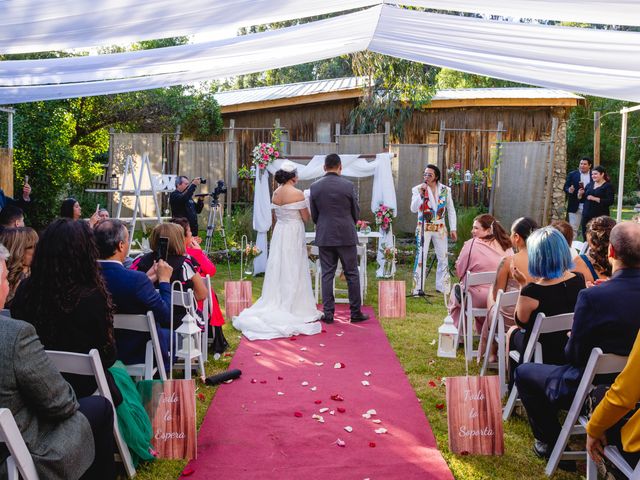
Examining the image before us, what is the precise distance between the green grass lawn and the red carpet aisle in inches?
3.7

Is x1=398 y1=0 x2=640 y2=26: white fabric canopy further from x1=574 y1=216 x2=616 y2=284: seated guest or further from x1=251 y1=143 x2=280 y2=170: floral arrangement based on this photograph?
x1=251 y1=143 x2=280 y2=170: floral arrangement

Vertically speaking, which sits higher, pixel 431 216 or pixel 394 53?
pixel 394 53

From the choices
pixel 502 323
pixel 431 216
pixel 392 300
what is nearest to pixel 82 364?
pixel 502 323

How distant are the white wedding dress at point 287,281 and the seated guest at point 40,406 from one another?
462 cm

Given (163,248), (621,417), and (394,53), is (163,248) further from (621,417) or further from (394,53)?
(394,53)

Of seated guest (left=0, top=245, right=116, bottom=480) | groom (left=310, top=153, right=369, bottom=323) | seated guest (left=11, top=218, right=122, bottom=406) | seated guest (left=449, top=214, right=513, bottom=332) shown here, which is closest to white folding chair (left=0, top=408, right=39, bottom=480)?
seated guest (left=0, top=245, right=116, bottom=480)

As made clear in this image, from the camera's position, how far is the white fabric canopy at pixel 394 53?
451 cm

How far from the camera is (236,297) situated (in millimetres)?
7781

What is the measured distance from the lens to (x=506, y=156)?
14.0 m

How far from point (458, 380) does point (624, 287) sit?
111 cm

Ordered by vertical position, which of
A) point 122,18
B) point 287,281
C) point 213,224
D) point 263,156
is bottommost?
point 287,281

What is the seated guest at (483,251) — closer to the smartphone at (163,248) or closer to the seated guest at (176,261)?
the seated guest at (176,261)

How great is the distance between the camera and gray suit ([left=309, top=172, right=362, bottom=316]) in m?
7.47

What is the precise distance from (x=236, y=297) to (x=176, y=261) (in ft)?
9.13
